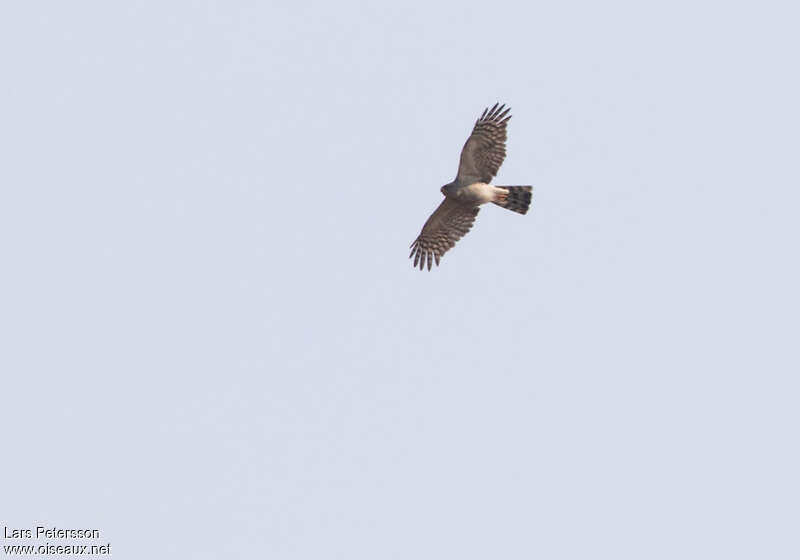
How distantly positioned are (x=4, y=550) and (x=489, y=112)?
13824 mm

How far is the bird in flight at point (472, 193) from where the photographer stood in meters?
32.3

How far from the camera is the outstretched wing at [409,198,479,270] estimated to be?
110 ft

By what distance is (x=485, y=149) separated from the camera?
107ft

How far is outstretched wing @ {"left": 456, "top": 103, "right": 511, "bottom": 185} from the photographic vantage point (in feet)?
106

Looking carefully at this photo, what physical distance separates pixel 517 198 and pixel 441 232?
2.02 meters

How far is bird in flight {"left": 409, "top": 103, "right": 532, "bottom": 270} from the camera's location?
32344 millimetres

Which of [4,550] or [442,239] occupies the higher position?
[442,239]

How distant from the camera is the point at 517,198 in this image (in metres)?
33.0

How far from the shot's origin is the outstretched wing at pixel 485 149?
3231cm

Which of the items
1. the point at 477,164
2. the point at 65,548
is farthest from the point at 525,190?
the point at 65,548

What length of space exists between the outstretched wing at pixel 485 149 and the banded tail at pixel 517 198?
22.8 inches

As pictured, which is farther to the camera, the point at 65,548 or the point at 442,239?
the point at 442,239

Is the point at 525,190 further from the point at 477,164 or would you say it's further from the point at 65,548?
the point at 65,548

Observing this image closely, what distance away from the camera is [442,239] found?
3391 cm
